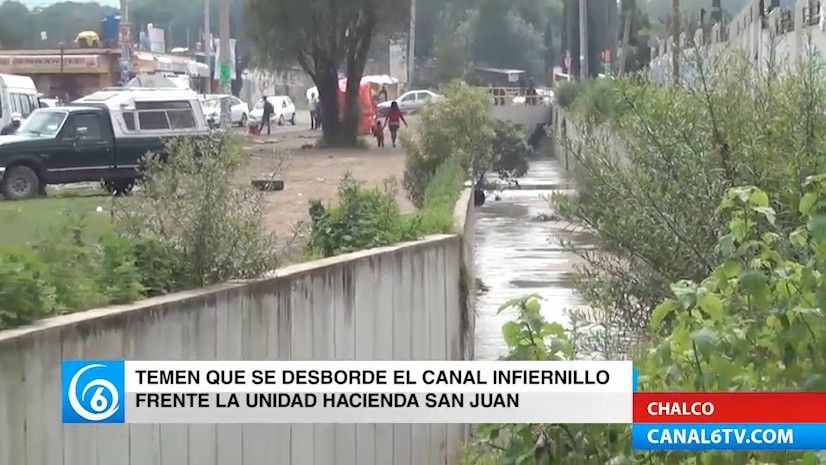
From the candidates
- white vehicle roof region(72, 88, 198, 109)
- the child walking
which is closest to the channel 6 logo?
white vehicle roof region(72, 88, 198, 109)

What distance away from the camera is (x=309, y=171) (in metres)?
29.7

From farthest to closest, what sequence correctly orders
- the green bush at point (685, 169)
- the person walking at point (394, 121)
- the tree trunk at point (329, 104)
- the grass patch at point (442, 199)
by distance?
the tree trunk at point (329, 104)
the person walking at point (394, 121)
the grass patch at point (442, 199)
the green bush at point (685, 169)

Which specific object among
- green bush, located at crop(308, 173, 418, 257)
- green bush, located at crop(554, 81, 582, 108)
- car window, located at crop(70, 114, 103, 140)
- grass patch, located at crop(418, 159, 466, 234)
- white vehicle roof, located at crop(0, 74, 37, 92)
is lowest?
grass patch, located at crop(418, 159, 466, 234)

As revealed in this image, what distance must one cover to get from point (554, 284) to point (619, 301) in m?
10.8

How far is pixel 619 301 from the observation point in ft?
29.5

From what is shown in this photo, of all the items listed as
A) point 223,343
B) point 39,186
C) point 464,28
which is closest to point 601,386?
point 223,343

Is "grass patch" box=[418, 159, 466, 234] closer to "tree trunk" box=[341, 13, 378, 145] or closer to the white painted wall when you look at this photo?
the white painted wall

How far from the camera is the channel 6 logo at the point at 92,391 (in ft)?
17.9

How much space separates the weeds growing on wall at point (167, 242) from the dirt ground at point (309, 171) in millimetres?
995

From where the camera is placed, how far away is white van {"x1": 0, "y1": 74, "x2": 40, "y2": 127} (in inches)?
1286

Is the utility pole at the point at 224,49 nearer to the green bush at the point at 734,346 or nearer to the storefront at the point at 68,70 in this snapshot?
the storefront at the point at 68,70

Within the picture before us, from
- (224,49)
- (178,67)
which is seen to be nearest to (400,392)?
(224,49)

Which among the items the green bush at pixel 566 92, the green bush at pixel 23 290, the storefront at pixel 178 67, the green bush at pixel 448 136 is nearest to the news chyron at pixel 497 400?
the green bush at pixel 23 290

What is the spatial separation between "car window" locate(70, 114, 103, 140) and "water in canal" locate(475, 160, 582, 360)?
6744 millimetres
